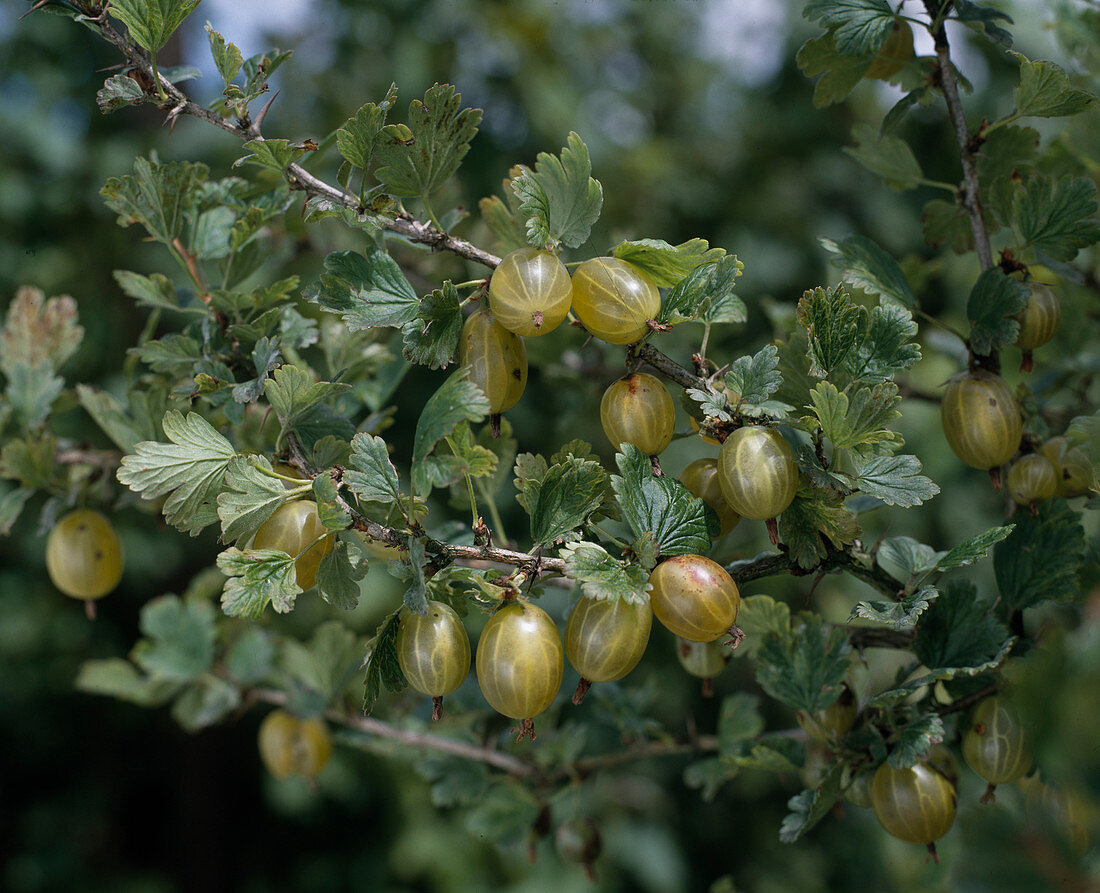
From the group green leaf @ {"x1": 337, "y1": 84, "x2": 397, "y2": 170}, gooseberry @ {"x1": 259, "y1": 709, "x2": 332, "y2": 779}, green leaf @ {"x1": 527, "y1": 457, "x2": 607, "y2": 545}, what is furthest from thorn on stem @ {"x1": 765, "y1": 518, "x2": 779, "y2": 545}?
gooseberry @ {"x1": 259, "y1": 709, "x2": 332, "y2": 779}

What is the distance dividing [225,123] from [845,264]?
44 centimetres

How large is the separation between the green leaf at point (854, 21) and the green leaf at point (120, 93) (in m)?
0.46

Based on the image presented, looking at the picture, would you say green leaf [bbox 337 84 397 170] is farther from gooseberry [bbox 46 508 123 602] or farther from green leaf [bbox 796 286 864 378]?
gooseberry [bbox 46 508 123 602]

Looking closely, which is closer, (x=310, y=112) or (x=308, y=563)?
(x=308, y=563)

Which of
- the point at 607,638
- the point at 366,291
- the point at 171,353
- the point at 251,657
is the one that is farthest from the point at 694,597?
the point at 251,657

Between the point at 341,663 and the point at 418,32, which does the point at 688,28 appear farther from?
the point at 341,663

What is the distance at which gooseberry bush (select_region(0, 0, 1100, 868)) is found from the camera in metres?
0.45

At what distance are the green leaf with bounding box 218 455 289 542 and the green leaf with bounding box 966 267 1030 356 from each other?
493 mm

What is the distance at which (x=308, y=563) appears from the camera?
0.48 meters

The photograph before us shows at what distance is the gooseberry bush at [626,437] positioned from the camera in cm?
45

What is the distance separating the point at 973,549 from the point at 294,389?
0.42m

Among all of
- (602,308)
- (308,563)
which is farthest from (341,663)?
(602,308)

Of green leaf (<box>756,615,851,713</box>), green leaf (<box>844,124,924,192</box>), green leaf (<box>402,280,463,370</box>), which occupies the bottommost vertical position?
green leaf (<box>756,615,851,713</box>)

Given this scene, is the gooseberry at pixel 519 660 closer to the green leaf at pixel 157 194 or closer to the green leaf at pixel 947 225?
the green leaf at pixel 157 194
